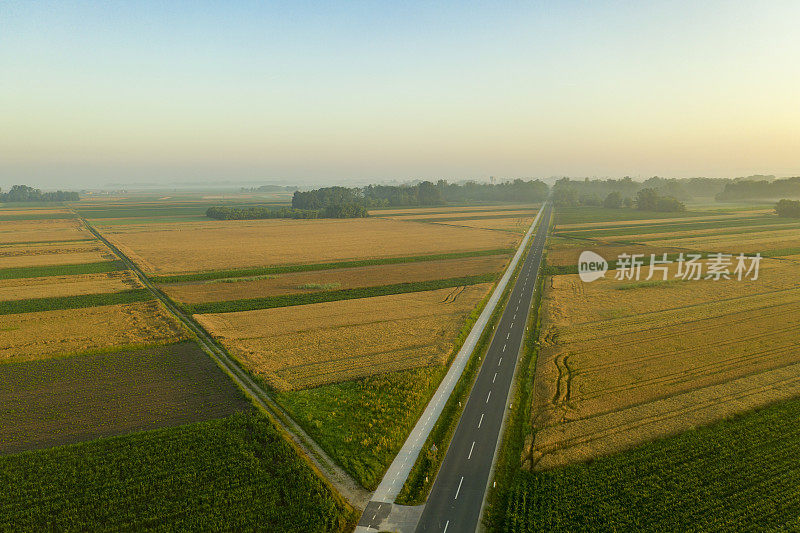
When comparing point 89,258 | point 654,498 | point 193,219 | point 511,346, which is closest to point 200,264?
point 89,258

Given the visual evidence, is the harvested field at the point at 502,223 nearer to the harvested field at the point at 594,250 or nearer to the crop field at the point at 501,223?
the crop field at the point at 501,223

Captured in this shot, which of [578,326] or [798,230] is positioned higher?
[798,230]

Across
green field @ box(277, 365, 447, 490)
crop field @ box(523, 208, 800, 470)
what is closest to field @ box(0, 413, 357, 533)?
green field @ box(277, 365, 447, 490)

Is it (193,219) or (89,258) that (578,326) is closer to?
(89,258)

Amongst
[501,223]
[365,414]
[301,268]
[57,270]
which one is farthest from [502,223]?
[365,414]

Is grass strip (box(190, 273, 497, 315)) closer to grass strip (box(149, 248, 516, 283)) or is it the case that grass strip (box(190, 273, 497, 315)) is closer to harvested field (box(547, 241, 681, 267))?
grass strip (box(149, 248, 516, 283))

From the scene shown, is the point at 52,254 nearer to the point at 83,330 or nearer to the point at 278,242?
the point at 278,242
